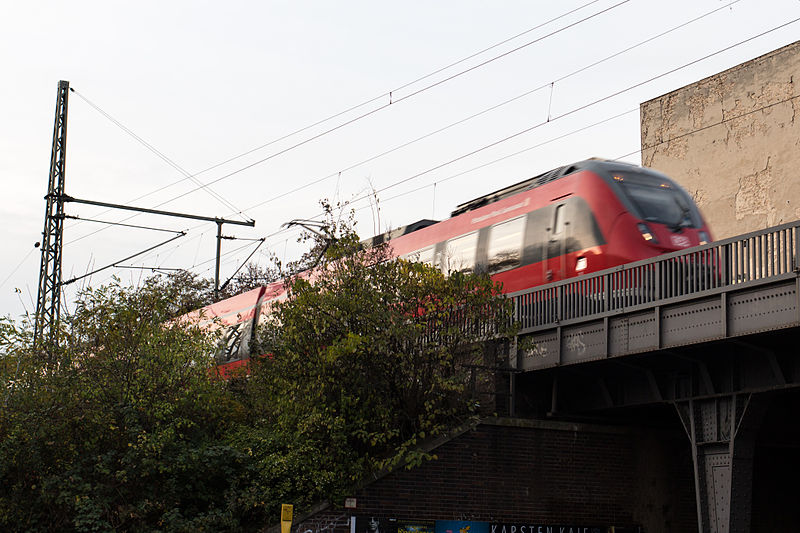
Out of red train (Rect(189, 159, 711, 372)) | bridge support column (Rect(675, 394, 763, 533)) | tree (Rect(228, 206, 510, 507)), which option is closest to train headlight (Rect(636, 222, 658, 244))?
red train (Rect(189, 159, 711, 372))

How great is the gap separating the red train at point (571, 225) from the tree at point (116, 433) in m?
6.99

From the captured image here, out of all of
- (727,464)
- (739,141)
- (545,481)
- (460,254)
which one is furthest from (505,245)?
(739,141)

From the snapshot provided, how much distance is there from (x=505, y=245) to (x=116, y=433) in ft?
A: 31.4

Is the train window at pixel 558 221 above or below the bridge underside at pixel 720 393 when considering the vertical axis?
above

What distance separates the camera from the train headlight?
2076cm

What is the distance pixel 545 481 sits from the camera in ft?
72.4

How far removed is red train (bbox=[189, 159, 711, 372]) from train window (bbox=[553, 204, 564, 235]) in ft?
0.07

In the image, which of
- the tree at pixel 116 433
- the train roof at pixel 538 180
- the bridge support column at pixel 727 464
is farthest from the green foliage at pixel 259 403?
the bridge support column at pixel 727 464

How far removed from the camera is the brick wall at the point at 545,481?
66.9 ft

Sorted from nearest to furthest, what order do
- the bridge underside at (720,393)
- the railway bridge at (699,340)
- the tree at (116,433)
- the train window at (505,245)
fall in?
1. the railway bridge at (699,340)
2. the bridge underside at (720,393)
3. the tree at (116,433)
4. the train window at (505,245)

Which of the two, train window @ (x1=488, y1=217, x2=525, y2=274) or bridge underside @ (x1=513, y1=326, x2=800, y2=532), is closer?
bridge underside @ (x1=513, y1=326, x2=800, y2=532)

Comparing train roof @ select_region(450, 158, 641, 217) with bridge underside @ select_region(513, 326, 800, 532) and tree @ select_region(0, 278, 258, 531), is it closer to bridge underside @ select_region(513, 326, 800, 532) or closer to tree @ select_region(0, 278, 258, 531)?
bridge underside @ select_region(513, 326, 800, 532)

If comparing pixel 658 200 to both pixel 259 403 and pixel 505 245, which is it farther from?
pixel 259 403

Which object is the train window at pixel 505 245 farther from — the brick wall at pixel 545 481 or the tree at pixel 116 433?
the tree at pixel 116 433
